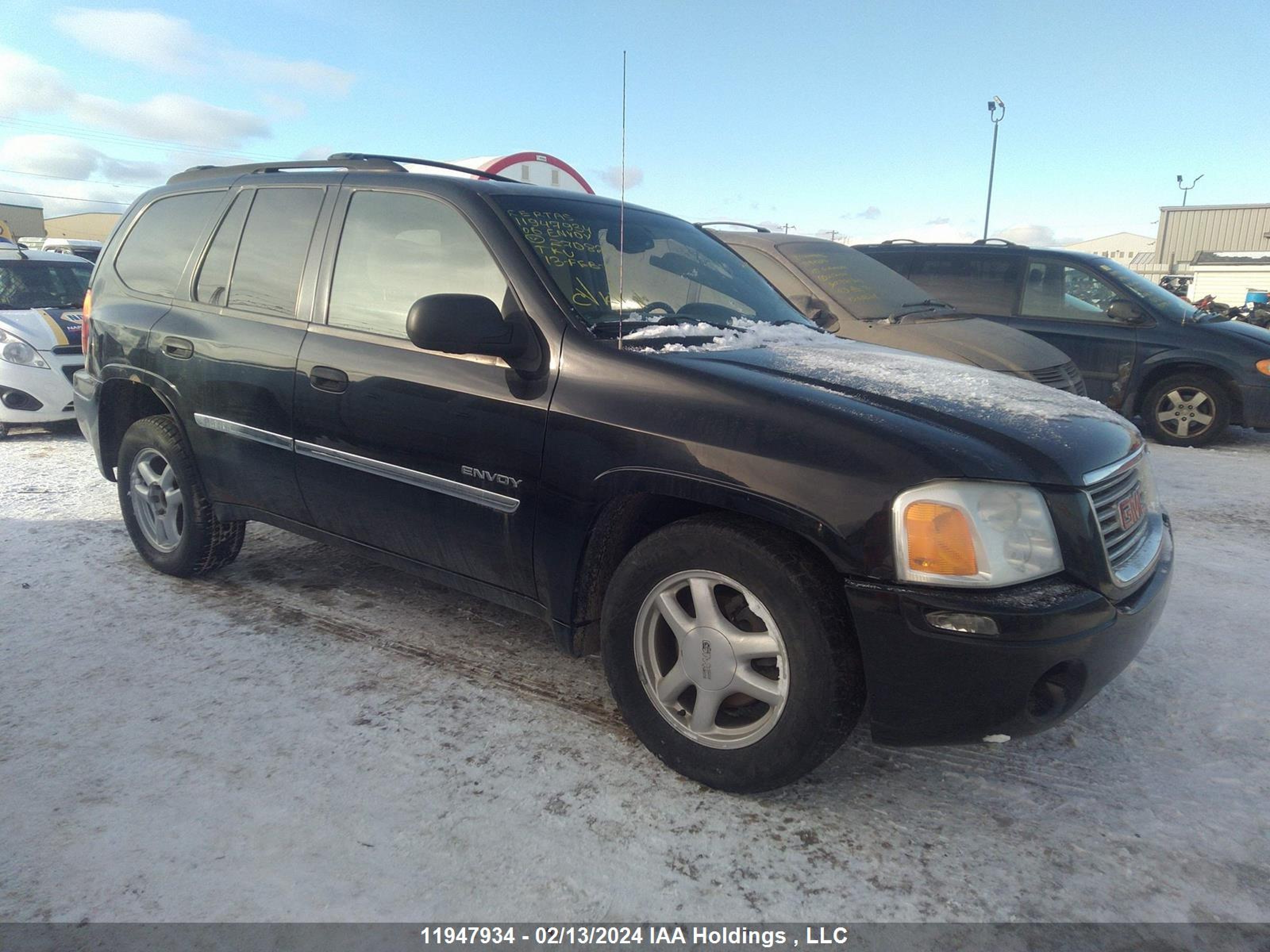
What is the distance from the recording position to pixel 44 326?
7109 mm

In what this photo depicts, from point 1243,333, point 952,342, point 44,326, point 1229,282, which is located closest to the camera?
point 952,342

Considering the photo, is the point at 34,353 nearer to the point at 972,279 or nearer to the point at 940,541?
the point at 940,541

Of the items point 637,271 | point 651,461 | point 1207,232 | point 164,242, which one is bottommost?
point 651,461

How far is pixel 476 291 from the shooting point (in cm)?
283

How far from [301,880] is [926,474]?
1.76 meters

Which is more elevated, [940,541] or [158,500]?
[940,541]

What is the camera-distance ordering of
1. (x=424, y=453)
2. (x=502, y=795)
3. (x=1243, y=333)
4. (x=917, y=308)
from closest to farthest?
1. (x=502, y=795)
2. (x=424, y=453)
3. (x=917, y=308)
4. (x=1243, y=333)

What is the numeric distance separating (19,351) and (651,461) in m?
6.82

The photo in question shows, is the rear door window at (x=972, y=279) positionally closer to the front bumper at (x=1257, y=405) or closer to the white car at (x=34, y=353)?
the front bumper at (x=1257, y=405)

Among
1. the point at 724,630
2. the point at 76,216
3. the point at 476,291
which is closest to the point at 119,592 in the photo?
the point at 476,291

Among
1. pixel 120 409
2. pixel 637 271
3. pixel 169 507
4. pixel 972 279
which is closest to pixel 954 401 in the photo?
pixel 637 271

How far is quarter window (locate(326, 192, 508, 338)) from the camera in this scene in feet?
9.45

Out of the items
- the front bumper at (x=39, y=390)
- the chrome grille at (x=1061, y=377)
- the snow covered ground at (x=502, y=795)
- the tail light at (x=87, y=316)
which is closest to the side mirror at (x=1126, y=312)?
the chrome grille at (x=1061, y=377)

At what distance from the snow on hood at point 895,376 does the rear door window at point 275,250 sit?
148 centimetres
